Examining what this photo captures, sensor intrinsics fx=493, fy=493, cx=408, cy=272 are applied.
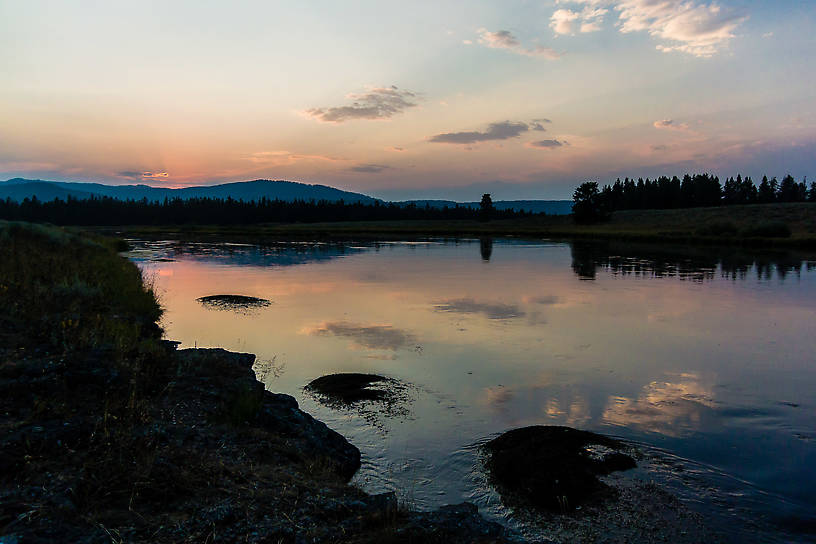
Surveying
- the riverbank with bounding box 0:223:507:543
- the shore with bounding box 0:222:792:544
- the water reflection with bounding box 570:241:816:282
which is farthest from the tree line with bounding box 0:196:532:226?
the shore with bounding box 0:222:792:544

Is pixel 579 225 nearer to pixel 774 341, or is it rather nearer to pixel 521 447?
pixel 774 341

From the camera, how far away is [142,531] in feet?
14.5

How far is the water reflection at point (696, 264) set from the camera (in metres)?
33.4

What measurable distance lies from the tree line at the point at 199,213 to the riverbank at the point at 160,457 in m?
130

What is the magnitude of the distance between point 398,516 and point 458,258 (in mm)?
43803

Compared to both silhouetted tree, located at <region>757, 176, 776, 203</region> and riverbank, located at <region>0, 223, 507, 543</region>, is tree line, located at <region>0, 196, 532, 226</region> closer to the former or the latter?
silhouetted tree, located at <region>757, 176, 776, 203</region>

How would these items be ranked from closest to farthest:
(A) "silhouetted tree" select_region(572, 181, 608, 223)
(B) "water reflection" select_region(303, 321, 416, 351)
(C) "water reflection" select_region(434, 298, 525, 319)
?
(B) "water reflection" select_region(303, 321, 416, 351), (C) "water reflection" select_region(434, 298, 525, 319), (A) "silhouetted tree" select_region(572, 181, 608, 223)

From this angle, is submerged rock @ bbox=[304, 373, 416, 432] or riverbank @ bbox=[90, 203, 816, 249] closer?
submerged rock @ bbox=[304, 373, 416, 432]

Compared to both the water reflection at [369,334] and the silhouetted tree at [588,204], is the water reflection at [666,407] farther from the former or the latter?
the silhouetted tree at [588,204]

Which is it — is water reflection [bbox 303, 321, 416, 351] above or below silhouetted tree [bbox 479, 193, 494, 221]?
below

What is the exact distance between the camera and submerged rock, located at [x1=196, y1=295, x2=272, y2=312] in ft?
70.5

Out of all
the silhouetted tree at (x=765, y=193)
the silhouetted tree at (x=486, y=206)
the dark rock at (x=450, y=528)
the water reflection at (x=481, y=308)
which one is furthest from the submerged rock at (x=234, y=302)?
the silhouetted tree at (x=765, y=193)

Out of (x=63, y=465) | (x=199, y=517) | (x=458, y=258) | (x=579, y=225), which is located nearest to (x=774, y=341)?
(x=199, y=517)

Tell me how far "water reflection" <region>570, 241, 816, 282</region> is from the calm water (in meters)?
2.90
